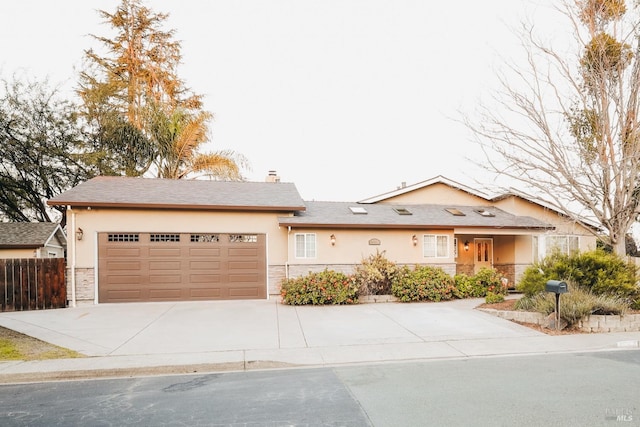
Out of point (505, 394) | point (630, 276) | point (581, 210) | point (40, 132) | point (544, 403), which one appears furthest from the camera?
point (40, 132)

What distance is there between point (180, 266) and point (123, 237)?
2.19m

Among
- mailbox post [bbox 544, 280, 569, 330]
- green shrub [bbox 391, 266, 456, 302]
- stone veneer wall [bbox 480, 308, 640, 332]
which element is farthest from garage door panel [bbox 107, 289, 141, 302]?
stone veneer wall [bbox 480, 308, 640, 332]

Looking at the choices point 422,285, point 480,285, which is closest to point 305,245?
point 422,285

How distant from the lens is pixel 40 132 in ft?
73.3

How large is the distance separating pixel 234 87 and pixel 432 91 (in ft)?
36.1

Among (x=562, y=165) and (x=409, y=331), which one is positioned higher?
(x=562, y=165)

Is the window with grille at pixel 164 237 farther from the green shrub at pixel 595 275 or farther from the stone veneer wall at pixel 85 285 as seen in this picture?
the green shrub at pixel 595 275

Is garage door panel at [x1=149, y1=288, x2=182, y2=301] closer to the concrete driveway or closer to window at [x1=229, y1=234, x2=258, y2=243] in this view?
the concrete driveway

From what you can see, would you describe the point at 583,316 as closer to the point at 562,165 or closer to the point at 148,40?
the point at 562,165

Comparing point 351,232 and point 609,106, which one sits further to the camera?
point 351,232

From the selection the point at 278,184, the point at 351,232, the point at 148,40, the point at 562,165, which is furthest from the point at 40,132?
the point at 562,165

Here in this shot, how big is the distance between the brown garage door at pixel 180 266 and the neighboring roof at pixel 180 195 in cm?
112

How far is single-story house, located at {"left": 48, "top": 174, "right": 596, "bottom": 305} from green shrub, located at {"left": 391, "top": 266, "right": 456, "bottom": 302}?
1515mm

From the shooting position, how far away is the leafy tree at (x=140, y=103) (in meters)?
19.6
